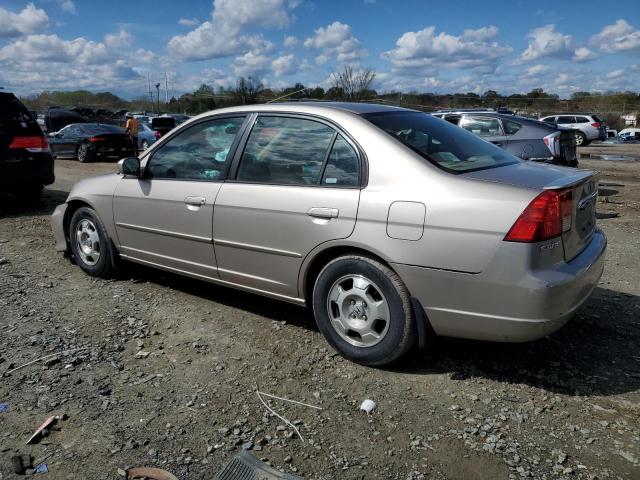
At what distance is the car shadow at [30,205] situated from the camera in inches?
350

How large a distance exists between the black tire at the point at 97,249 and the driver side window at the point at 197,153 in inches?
34.6

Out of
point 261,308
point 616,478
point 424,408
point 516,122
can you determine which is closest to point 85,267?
point 261,308

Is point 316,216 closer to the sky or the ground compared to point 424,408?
closer to the sky

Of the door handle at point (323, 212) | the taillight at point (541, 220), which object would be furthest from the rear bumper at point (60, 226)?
the taillight at point (541, 220)

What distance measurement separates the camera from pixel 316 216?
11.4 ft

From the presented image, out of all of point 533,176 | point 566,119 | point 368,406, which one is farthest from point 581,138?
point 368,406

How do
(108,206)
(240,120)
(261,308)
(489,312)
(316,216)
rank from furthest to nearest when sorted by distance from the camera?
(108,206) < (261,308) < (240,120) < (316,216) < (489,312)

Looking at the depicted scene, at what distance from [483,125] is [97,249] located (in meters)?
7.98

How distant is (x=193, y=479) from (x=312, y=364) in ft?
4.12

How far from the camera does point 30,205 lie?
9555 millimetres

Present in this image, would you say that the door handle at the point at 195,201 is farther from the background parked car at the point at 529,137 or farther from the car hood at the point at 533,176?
the background parked car at the point at 529,137

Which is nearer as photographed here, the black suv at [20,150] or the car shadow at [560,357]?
the car shadow at [560,357]

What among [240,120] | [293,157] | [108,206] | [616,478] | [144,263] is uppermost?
[240,120]

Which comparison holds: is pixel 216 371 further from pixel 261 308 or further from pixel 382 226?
pixel 382 226
